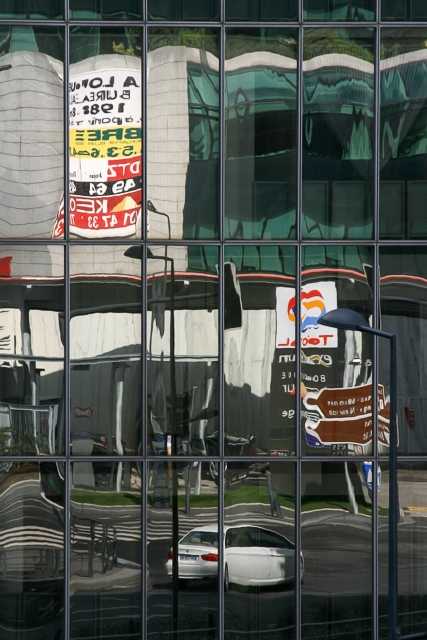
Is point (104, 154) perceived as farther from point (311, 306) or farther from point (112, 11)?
point (311, 306)

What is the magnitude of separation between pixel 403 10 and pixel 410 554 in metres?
8.29

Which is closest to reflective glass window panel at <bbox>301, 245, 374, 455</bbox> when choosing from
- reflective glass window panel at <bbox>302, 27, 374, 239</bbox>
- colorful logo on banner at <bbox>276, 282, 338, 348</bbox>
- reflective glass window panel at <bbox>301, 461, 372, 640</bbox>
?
colorful logo on banner at <bbox>276, 282, 338, 348</bbox>

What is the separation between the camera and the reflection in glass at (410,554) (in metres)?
12.4

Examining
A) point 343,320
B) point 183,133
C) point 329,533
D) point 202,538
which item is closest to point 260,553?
point 202,538

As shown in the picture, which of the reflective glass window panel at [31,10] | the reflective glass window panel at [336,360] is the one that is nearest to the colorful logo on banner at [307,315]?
the reflective glass window panel at [336,360]

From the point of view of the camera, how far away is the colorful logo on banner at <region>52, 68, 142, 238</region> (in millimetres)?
12469

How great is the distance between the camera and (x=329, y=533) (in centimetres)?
1240

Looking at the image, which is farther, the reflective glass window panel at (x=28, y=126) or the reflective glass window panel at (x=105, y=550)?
the reflective glass window panel at (x=28, y=126)

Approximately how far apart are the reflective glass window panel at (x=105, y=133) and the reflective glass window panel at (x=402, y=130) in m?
3.76

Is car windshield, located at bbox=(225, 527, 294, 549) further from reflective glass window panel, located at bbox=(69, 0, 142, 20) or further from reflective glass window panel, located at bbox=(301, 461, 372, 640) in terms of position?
reflective glass window panel, located at bbox=(69, 0, 142, 20)

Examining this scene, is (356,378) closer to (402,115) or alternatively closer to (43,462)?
(402,115)

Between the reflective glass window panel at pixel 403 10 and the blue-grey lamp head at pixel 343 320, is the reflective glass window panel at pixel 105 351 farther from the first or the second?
the reflective glass window panel at pixel 403 10

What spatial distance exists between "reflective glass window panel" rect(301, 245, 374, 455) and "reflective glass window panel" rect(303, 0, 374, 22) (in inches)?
138

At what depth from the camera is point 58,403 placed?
12406mm
